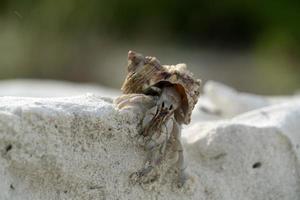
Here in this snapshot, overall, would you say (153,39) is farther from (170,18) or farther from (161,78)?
(161,78)

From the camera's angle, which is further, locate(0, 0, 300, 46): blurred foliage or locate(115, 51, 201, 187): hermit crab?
locate(0, 0, 300, 46): blurred foliage

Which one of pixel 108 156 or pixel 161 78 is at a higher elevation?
pixel 161 78

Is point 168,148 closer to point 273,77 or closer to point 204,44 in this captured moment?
point 273,77

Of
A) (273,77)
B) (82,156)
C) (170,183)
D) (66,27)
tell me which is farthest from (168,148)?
(66,27)

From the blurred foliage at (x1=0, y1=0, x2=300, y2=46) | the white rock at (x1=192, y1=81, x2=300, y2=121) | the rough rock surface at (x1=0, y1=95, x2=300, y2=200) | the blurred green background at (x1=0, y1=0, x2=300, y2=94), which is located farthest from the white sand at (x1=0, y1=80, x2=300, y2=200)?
the blurred foliage at (x1=0, y1=0, x2=300, y2=46)

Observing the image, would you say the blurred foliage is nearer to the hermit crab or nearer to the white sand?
the white sand

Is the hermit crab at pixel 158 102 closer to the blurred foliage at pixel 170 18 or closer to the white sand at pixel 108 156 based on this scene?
the white sand at pixel 108 156

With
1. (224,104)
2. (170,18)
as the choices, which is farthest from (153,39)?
(224,104)
